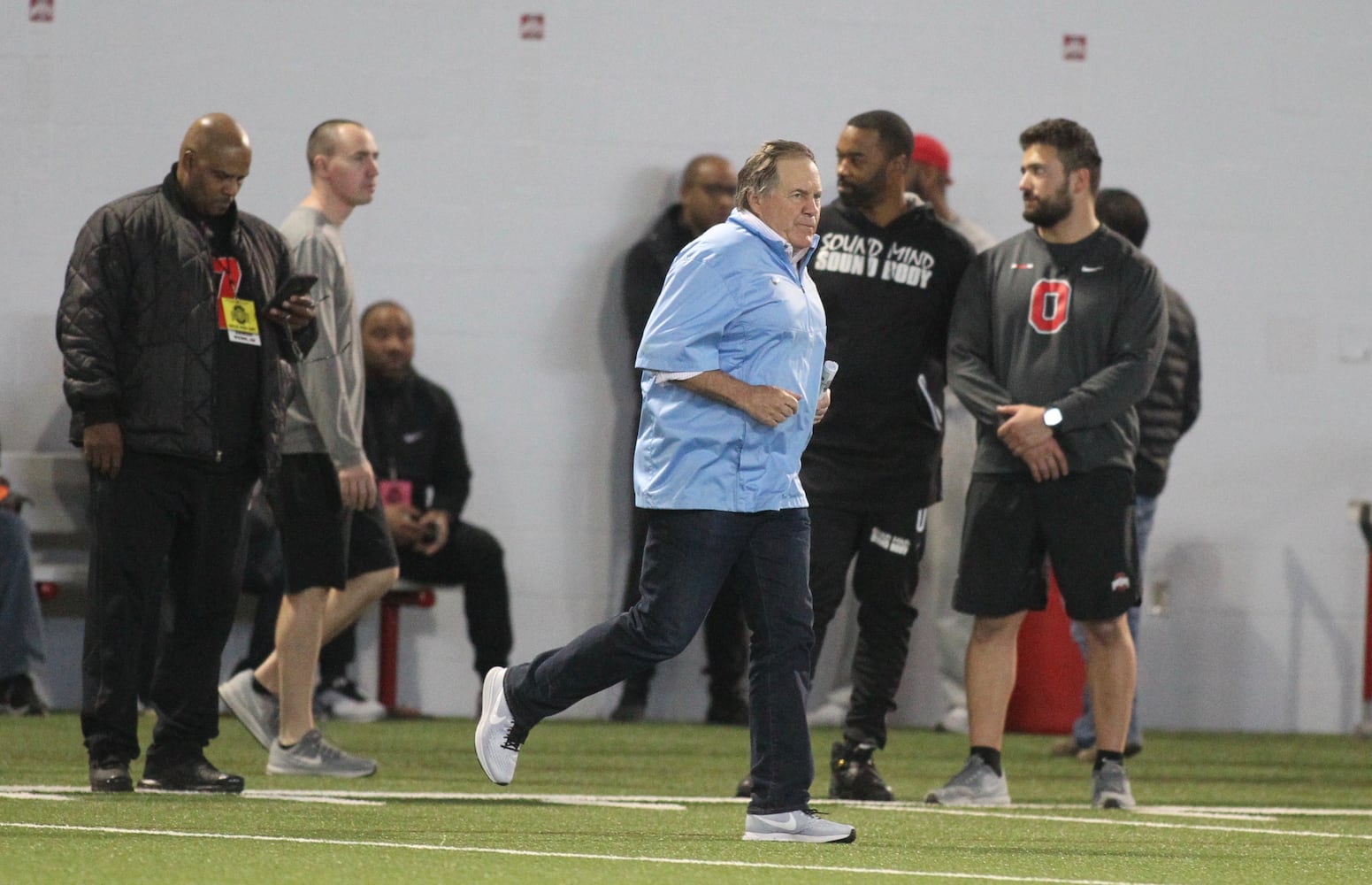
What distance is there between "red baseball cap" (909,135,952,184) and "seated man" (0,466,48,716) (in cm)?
370

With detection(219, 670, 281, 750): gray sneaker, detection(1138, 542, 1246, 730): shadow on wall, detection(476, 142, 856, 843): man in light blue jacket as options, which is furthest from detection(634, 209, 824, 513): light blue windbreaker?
detection(1138, 542, 1246, 730): shadow on wall

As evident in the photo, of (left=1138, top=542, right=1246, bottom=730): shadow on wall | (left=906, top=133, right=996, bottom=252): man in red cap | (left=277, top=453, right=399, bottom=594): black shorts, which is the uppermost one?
(left=906, top=133, right=996, bottom=252): man in red cap

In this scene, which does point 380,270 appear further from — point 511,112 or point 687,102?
point 687,102

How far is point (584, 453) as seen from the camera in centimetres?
959

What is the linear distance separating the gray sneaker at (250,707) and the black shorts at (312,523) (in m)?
0.37

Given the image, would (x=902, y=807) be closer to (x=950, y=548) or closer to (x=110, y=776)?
(x=110, y=776)

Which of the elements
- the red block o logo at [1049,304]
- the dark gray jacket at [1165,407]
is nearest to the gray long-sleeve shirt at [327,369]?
the red block o logo at [1049,304]

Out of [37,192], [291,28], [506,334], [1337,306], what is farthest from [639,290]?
[1337,306]

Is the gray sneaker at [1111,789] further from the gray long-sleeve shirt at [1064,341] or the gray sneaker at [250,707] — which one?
the gray sneaker at [250,707]

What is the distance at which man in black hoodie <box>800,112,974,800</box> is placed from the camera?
6227 millimetres

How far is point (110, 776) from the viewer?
5.66 metres

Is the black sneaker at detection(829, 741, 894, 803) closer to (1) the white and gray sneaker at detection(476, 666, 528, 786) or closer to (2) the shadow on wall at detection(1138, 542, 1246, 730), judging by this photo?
(1) the white and gray sneaker at detection(476, 666, 528, 786)

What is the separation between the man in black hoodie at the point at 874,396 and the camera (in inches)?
245

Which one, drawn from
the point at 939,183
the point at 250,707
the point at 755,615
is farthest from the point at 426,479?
the point at 755,615
